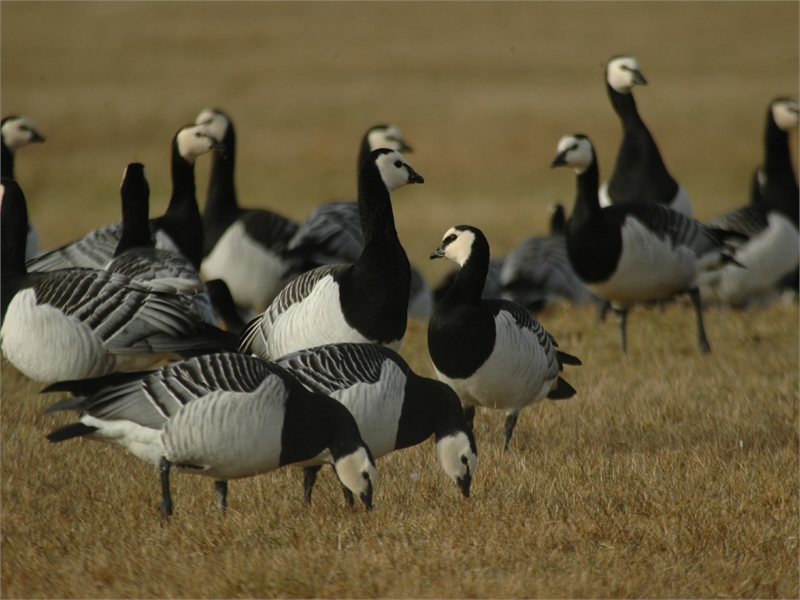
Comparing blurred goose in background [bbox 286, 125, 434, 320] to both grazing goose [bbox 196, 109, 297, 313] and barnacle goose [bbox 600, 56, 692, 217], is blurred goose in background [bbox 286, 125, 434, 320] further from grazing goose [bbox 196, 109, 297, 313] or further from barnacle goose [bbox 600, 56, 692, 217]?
barnacle goose [bbox 600, 56, 692, 217]

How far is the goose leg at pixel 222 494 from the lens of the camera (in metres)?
4.61

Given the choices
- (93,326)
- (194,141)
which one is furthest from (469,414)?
(194,141)

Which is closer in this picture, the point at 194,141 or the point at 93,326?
the point at 93,326

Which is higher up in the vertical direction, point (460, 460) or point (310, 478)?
point (460, 460)

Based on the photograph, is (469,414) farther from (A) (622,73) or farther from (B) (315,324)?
(A) (622,73)

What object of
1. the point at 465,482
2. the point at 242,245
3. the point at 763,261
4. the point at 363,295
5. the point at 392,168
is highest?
the point at 392,168

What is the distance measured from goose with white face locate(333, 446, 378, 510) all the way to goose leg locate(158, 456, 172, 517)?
0.77m

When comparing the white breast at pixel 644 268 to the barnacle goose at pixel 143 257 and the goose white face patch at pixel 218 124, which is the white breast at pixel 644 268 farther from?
the goose white face patch at pixel 218 124

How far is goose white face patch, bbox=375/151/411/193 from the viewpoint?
6.03 meters

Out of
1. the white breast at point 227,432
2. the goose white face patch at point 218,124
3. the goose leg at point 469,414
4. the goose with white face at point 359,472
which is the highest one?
the white breast at point 227,432

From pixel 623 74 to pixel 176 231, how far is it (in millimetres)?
4602

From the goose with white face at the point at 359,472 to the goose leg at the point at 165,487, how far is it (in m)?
0.77

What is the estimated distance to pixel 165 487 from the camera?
14.4 feet

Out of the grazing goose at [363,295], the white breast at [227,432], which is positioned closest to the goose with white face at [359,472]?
the white breast at [227,432]
